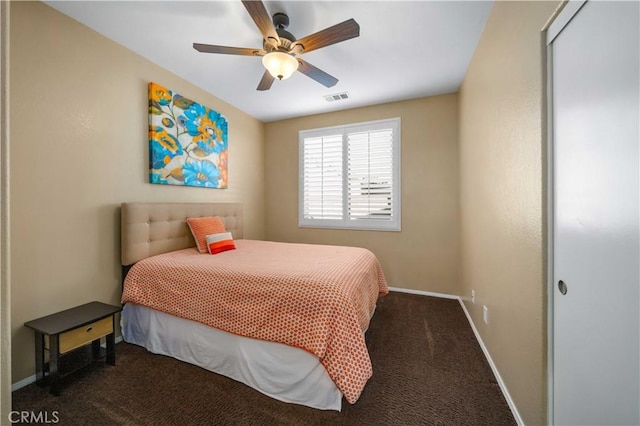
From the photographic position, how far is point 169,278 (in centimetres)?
203

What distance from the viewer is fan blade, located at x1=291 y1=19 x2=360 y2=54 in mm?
1572

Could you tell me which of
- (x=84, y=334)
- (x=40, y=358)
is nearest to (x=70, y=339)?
(x=84, y=334)

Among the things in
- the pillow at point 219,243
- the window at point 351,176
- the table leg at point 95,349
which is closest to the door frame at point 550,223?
the window at point 351,176

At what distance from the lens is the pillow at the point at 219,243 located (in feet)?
8.39

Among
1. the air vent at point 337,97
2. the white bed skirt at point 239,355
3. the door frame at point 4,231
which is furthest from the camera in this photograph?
the air vent at point 337,97

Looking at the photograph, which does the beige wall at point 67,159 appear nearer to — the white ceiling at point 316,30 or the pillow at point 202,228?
the white ceiling at point 316,30

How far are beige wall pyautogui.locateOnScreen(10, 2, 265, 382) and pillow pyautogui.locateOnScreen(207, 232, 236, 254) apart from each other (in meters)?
0.74

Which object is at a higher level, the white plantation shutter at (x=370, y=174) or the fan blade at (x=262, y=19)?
the fan blade at (x=262, y=19)

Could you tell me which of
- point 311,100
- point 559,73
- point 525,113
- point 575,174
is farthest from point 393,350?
point 311,100

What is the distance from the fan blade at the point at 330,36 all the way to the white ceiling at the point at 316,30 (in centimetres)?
30

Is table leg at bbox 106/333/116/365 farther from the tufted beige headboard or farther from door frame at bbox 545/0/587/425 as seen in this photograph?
door frame at bbox 545/0/587/425

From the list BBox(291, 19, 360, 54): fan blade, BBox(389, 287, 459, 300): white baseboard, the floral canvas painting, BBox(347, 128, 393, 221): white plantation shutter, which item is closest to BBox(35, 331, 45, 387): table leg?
the floral canvas painting

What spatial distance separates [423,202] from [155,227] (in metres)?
3.24

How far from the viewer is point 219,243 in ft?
8.60
